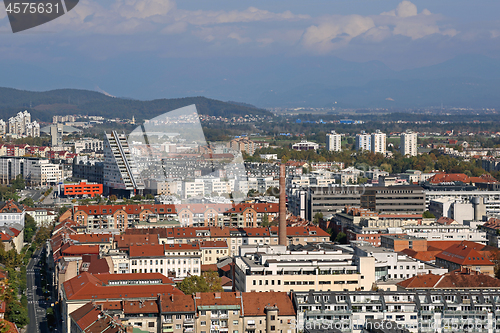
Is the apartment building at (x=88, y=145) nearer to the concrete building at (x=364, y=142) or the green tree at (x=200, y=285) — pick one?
the concrete building at (x=364, y=142)

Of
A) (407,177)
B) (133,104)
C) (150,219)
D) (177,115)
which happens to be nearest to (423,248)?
(150,219)

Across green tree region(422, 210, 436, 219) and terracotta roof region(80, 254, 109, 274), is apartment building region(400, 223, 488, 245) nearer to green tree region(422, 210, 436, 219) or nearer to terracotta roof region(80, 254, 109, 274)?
green tree region(422, 210, 436, 219)

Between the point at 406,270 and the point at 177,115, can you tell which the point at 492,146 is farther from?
the point at 406,270

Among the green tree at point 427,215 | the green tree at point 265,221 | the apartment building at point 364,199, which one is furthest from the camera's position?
Answer: the apartment building at point 364,199

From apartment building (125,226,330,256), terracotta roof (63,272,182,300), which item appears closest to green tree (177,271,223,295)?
terracotta roof (63,272,182,300)

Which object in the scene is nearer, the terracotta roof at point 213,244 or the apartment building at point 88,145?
the terracotta roof at point 213,244

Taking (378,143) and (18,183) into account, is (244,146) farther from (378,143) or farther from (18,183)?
(18,183)

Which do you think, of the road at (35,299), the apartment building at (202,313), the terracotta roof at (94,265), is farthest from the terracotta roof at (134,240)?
the apartment building at (202,313)

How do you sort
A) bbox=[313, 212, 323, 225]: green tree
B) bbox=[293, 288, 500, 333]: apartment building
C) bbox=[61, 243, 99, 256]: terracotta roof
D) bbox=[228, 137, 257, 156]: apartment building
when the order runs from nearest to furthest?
bbox=[293, 288, 500, 333]: apartment building < bbox=[61, 243, 99, 256]: terracotta roof < bbox=[313, 212, 323, 225]: green tree < bbox=[228, 137, 257, 156]: apartment building
